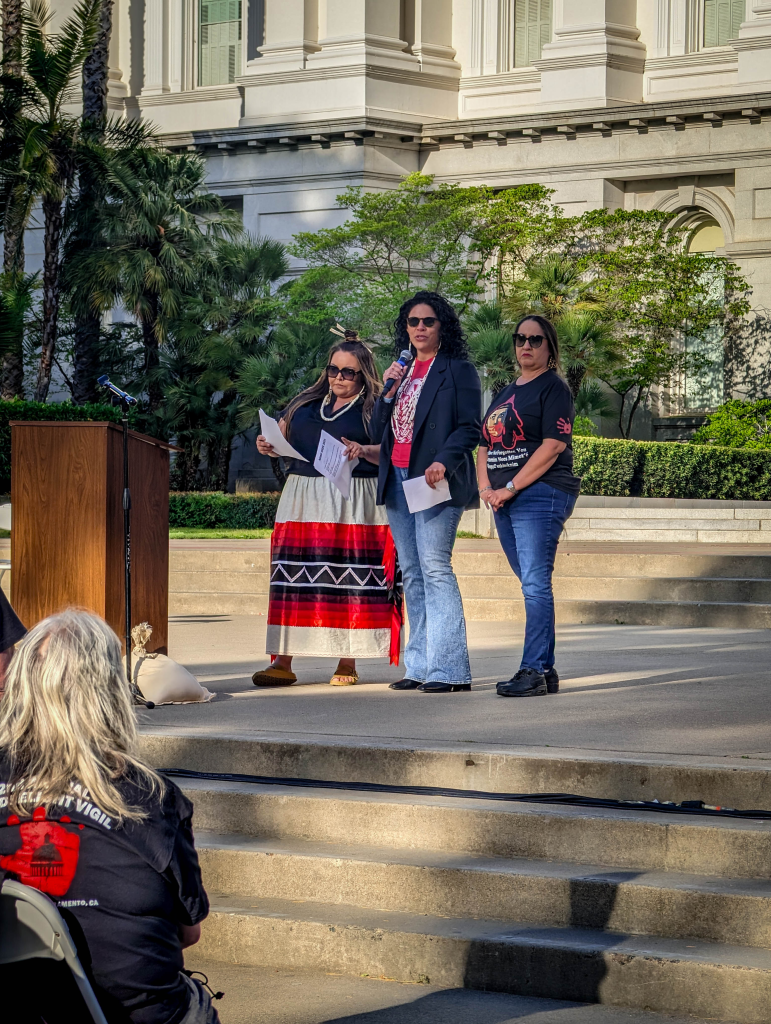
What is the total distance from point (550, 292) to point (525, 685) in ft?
67.8

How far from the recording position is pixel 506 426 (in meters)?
7.78

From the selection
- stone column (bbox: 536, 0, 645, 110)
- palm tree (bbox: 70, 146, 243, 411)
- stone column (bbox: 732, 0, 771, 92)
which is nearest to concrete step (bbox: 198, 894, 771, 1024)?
palm tree (bbox: 70, 146, 243, 411)

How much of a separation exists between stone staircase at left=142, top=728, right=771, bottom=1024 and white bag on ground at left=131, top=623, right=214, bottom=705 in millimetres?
1336

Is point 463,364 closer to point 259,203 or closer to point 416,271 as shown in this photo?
point 416,271

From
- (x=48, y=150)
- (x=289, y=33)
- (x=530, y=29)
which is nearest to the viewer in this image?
(x=48, y=150)

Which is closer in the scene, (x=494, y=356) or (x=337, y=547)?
(x=337, y=547)

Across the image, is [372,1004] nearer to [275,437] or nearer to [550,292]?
[275,437]

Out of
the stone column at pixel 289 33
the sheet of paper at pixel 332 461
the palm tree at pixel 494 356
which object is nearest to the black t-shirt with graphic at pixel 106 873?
the sheet of paper at pixel 332 461

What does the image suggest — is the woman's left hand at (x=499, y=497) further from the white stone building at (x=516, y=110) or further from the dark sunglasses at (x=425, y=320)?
the white stone building at (x=516, y=110)

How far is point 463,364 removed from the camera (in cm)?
791

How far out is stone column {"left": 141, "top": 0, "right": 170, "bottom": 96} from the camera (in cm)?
3559

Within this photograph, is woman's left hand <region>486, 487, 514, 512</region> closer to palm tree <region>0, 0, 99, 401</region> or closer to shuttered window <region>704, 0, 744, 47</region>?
palm tree <region>0, 0, 99, 401</region>

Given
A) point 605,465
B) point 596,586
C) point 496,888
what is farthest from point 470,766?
point 605,465

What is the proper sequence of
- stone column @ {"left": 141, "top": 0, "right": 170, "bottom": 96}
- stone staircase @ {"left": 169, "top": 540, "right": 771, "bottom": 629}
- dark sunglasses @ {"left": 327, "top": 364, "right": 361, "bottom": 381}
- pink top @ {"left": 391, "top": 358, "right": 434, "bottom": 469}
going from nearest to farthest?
pink top @ {"left": 391, "top": 358, "right": 434, "bottom": 469} → dark sunglasses @ {"left": 327, "top": 364, "right": 361, "bottom": 381} → stone staircase @ {"left": 169, "top": 540, "right": 771, "bottom": 629} → stone column @ {"left": 141, "top": 0, "right": 170, "bottom": 96}
